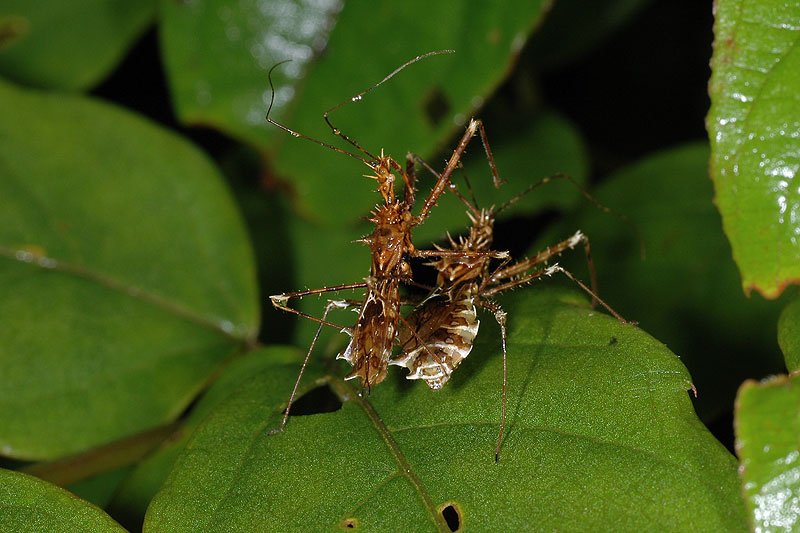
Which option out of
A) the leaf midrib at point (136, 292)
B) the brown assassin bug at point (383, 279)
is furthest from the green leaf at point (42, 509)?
the leaf midrib at point (136, 292)

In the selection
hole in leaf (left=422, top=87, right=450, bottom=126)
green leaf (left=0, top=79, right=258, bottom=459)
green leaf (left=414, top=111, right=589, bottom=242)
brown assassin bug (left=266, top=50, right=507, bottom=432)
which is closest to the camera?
brown assassin bug (left=266, top=50, right=507, bottom=432)

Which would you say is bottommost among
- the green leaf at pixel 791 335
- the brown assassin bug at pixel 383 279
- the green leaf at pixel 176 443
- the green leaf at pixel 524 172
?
the green leaf at pixel 176 443

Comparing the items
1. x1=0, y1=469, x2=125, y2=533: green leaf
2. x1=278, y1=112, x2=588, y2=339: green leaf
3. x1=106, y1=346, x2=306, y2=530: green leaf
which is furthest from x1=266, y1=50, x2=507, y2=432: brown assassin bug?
x1=278, y1=112, x2=588, y2=339: green leaf

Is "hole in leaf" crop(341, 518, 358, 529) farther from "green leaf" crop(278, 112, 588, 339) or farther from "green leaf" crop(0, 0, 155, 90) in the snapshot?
"green leaf" crop(0, 0, 155, 90)

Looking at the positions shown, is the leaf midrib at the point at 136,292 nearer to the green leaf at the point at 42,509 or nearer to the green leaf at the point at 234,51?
the green leaf at the point at 234,51

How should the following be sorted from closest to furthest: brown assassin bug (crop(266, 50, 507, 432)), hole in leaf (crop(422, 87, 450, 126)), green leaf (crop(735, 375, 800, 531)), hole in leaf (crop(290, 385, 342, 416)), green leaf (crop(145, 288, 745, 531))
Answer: green leaf (crop(735, 375, 800, 531)), green leaf (crop(145, 288, 745, 531)), brown assassin bug (crop(266, 50, 507, 432)), hole in leaf (crop(290, 385, 342, 416)), hole in leaf (crop(422, 87, 450, 126))

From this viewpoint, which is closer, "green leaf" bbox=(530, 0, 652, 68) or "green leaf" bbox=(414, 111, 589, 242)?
"green leaf" bbox=(414, 111, 589, 242)
